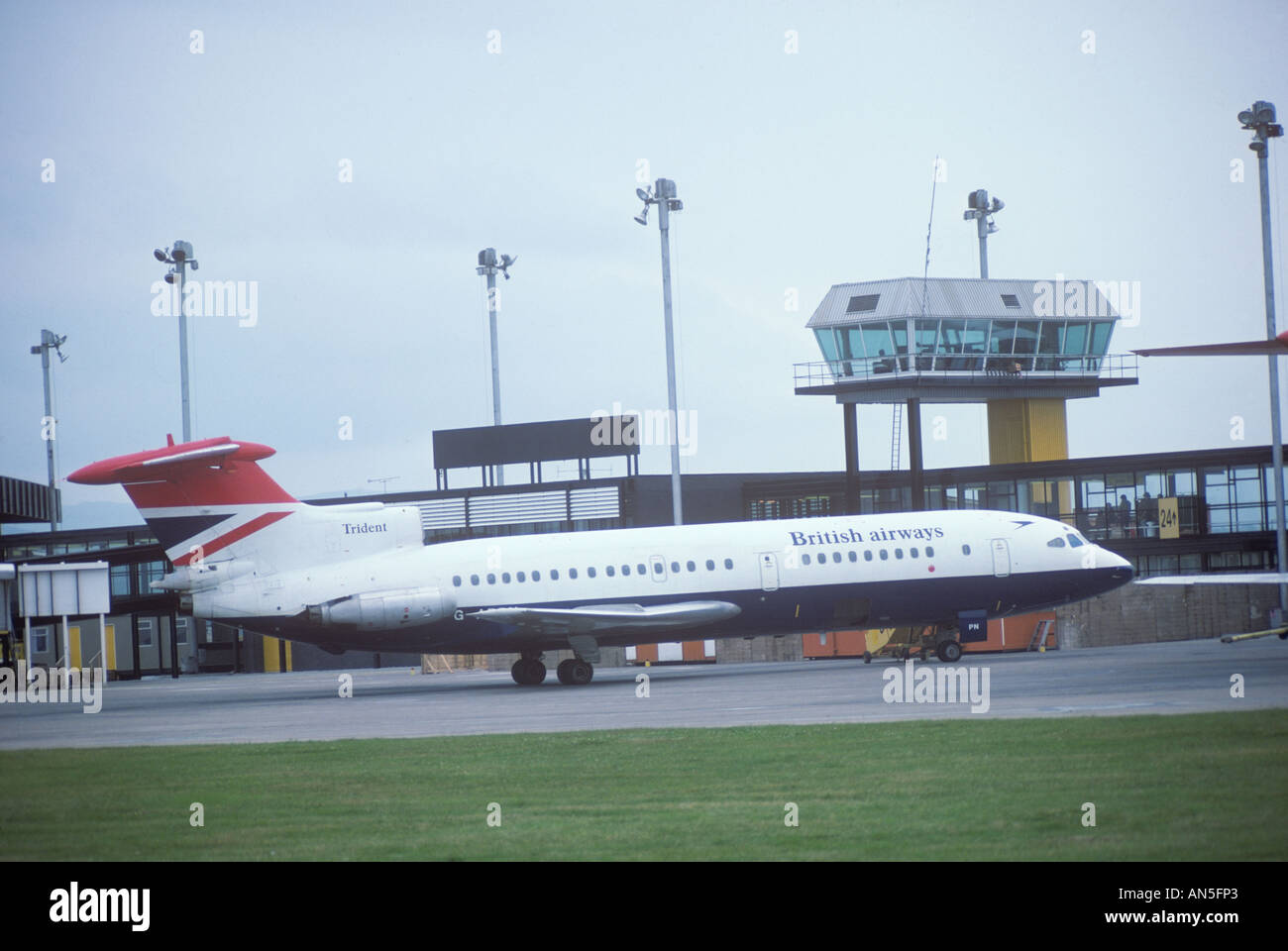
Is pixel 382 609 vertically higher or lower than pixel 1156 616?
higher

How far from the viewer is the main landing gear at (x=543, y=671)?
1532 inches

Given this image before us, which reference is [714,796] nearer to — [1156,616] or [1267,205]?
[1156,616]

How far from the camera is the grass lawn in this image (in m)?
12.2

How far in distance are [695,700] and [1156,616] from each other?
24.9 m

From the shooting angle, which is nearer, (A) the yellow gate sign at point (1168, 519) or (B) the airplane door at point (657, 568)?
(B) the airplane door at point (657, 568)

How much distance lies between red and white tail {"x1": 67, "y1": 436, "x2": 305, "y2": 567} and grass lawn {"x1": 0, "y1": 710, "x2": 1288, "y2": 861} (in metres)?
15.3

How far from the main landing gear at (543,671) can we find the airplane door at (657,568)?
293 centimetres

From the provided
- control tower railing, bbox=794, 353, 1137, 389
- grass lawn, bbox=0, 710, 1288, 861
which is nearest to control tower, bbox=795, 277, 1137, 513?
control tower railing, bbox=794, 353, 1137, 389

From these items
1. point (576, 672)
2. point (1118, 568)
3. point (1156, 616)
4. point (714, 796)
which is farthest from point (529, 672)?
point (714, 796)

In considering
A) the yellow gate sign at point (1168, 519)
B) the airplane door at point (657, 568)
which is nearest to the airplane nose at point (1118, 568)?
the airplane door at point (657, 568)

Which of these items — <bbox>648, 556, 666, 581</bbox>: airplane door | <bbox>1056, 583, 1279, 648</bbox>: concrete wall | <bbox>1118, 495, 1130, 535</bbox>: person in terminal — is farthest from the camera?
<bbox>1118, 495, 1130, 535</bbox>: person in terminal

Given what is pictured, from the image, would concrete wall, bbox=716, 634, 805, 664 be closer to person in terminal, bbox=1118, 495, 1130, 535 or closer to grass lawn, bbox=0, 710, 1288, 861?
person in terminal, bbox=1118, 495, 1130, 535

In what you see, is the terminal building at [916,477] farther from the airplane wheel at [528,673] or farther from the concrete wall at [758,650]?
the airplane wheel at [528,673]

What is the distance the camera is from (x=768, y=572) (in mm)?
38719
